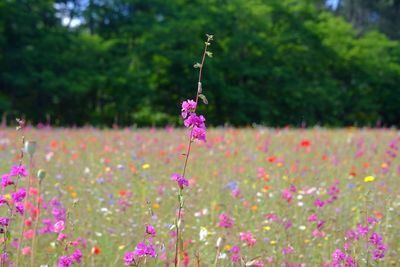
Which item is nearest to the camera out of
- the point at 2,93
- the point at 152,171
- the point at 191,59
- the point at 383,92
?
the point at 152,171

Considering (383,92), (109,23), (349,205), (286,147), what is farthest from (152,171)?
(383,92)

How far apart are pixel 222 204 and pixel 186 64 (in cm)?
1869

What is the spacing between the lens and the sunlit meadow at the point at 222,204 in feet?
8.99

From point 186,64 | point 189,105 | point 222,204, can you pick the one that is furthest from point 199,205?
point 186,64

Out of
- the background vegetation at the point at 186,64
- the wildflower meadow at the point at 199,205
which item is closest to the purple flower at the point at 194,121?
the wildflower meadow at the point at 199,205

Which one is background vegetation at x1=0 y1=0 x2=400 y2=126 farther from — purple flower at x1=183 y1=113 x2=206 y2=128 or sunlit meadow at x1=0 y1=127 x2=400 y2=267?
purple flower at x1=183 y1=113 x2=206 y2=128

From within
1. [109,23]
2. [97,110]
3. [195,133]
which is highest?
[109,23]

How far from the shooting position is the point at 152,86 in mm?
22219

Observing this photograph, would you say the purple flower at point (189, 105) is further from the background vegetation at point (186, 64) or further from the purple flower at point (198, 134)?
the background vegetation at point (186, 64)

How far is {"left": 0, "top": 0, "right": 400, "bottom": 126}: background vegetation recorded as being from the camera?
20250 mm

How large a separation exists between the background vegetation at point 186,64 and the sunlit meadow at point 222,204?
13.5 m

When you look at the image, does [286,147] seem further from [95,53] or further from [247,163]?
[95,53]

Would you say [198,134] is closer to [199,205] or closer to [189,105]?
[189,105]

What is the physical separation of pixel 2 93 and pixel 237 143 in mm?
15197
